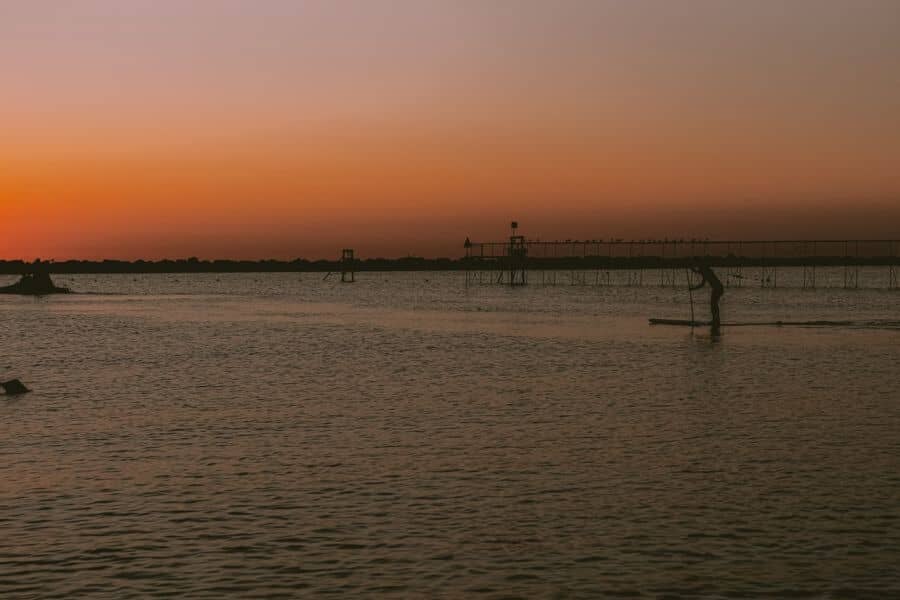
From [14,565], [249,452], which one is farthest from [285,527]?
[249,452]

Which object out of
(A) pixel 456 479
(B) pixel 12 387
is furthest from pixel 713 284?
(A) pixel 456 479

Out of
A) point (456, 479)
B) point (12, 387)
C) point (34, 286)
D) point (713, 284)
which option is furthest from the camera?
point (34, 286)

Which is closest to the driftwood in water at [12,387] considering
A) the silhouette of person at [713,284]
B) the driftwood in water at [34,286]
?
the silhouette of person at [713,284]

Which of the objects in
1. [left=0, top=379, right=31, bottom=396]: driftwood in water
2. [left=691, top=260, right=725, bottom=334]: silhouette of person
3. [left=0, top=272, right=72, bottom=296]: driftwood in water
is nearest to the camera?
[left=0, top=379, right=31, bottom=396]: driftwood in water

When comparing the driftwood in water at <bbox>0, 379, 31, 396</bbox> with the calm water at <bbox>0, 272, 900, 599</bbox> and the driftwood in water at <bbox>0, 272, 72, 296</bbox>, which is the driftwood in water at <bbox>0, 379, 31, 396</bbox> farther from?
the driftwood in water at <bbox>0, 272, 72, 296</bbox>

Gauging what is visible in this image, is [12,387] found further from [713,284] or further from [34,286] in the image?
[34,286]

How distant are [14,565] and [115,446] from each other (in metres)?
7.90

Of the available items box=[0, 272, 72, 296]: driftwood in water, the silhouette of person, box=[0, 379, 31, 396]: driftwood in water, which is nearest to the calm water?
box=[0, 379, 31, 396]: driftwood in water

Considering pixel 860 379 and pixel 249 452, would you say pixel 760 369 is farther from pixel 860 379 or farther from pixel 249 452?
pixel 249 452

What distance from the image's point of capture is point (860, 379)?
2964 cm

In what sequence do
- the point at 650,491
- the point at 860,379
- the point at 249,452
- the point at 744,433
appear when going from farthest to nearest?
1. the point at 860,379
2. the point at 744,433
3. the point at 249,452
4. the point at 650,491

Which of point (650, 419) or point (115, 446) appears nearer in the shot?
point (115, 446)

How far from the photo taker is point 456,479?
1580 centimetres

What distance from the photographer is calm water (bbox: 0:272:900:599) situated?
11.0 metres
